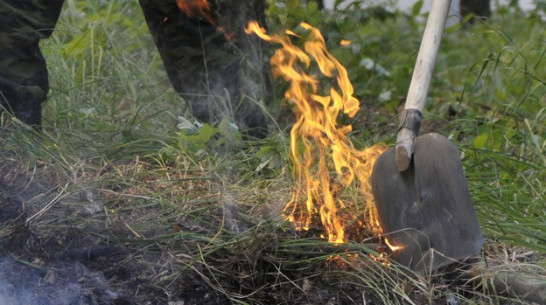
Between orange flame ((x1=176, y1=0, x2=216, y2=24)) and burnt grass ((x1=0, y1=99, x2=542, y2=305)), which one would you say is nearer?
burnt grass ((x1=0, y1=99, x2=542, y2=305))

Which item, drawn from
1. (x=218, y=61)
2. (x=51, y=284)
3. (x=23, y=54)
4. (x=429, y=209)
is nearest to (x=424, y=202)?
(x=429, y=209)

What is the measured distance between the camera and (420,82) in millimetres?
2922

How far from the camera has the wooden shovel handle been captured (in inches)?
109

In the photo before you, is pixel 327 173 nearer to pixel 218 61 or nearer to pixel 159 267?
pixel 159 267

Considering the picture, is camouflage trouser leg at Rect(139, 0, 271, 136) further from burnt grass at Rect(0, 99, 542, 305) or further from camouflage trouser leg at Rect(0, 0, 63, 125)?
burnt grass at Rect(0, 99, 542, 305)

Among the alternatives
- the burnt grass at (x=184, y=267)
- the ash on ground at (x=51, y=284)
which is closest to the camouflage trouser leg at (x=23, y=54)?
the burnt grass at (x=184, y=267)

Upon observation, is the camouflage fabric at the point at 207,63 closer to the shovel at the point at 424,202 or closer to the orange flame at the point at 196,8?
the orange flame at the point at 196,8

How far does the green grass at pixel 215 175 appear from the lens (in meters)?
2.56

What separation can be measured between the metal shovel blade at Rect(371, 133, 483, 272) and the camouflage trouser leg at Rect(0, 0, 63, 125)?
1.40 metres

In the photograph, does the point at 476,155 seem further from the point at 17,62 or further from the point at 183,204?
the point at 17,62

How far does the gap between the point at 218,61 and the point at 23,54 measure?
854 millimetres

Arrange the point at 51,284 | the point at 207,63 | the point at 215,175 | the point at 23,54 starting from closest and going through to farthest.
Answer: the point at 51,284 → the point at 215,175 → the point at 23,54 → the point at 207,63

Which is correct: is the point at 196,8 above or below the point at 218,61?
above

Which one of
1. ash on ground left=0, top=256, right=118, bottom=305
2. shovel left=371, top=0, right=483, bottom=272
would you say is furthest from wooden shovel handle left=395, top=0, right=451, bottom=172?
ash on ground left=0, top=256, right=118, bottom=305
